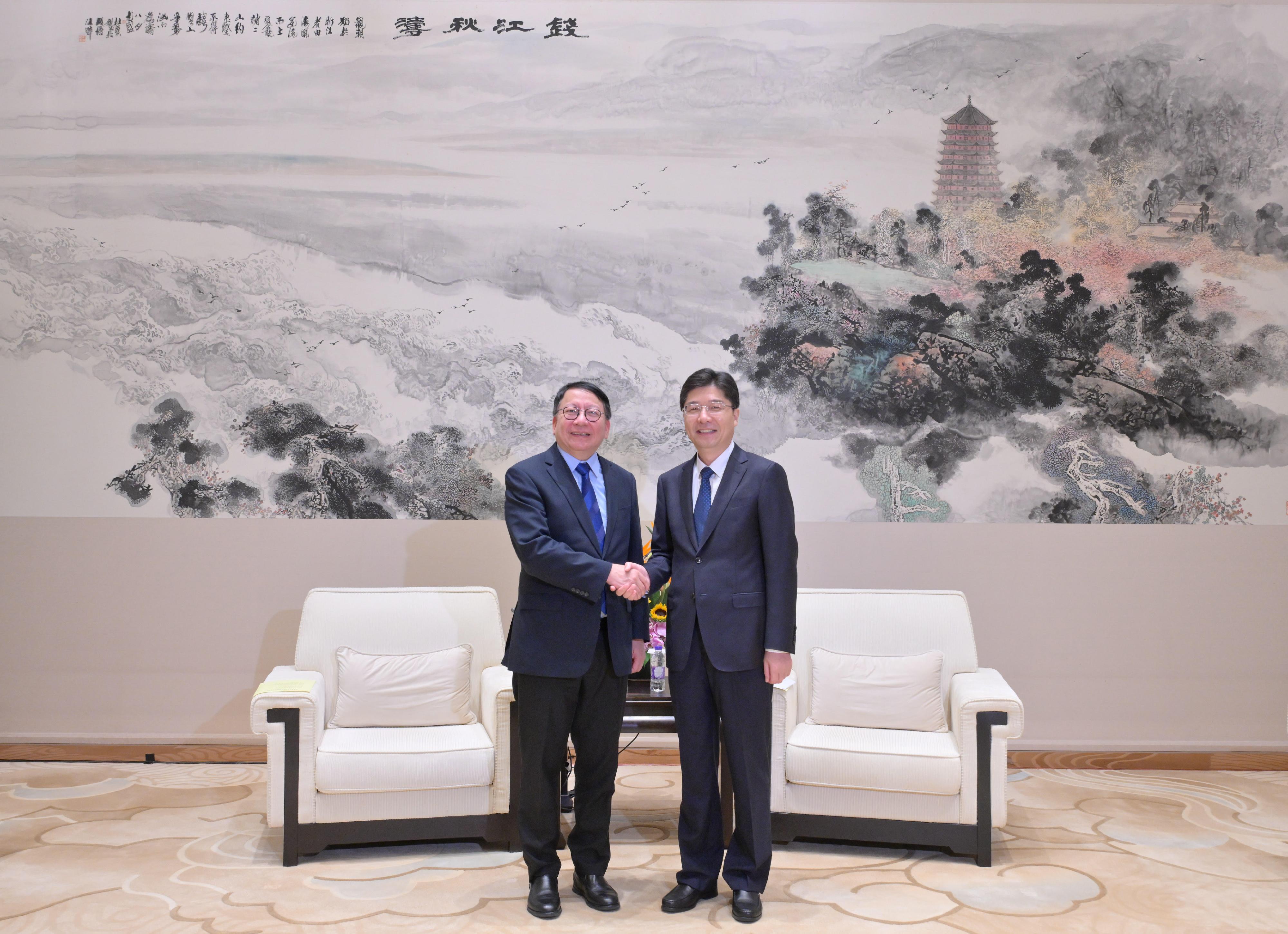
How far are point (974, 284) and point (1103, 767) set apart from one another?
7.75 feet

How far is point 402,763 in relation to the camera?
Answer: 330 centimetres

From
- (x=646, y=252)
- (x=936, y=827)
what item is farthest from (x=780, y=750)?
(x=646, y=252)

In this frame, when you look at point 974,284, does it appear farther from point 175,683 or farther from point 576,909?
point 175,683

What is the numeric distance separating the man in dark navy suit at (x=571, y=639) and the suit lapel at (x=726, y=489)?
0.24 metres

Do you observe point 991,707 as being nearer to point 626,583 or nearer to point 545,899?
point 626,583

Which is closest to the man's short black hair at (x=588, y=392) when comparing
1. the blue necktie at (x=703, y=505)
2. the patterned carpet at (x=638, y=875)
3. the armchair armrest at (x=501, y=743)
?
the blue necktie at (x=703, y=505)

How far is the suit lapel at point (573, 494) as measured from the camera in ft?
9.70

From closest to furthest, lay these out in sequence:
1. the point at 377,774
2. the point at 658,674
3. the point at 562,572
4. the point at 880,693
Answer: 1. the point at 562,572
2. the point at 377,774
3. the point at 880,693
4. the point at 658,674

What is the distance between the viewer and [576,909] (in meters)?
2.91

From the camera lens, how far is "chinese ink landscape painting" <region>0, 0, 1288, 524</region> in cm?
455

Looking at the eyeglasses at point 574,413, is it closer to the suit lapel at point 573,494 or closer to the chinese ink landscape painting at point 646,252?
the suit lapel at point 573,494

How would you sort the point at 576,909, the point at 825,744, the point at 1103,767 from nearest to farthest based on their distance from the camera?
1. the point at 576,909
2. the point at 825,744
3. the point at 1103,767

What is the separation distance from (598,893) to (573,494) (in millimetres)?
1228

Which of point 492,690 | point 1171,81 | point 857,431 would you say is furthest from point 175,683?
point 1171,81
